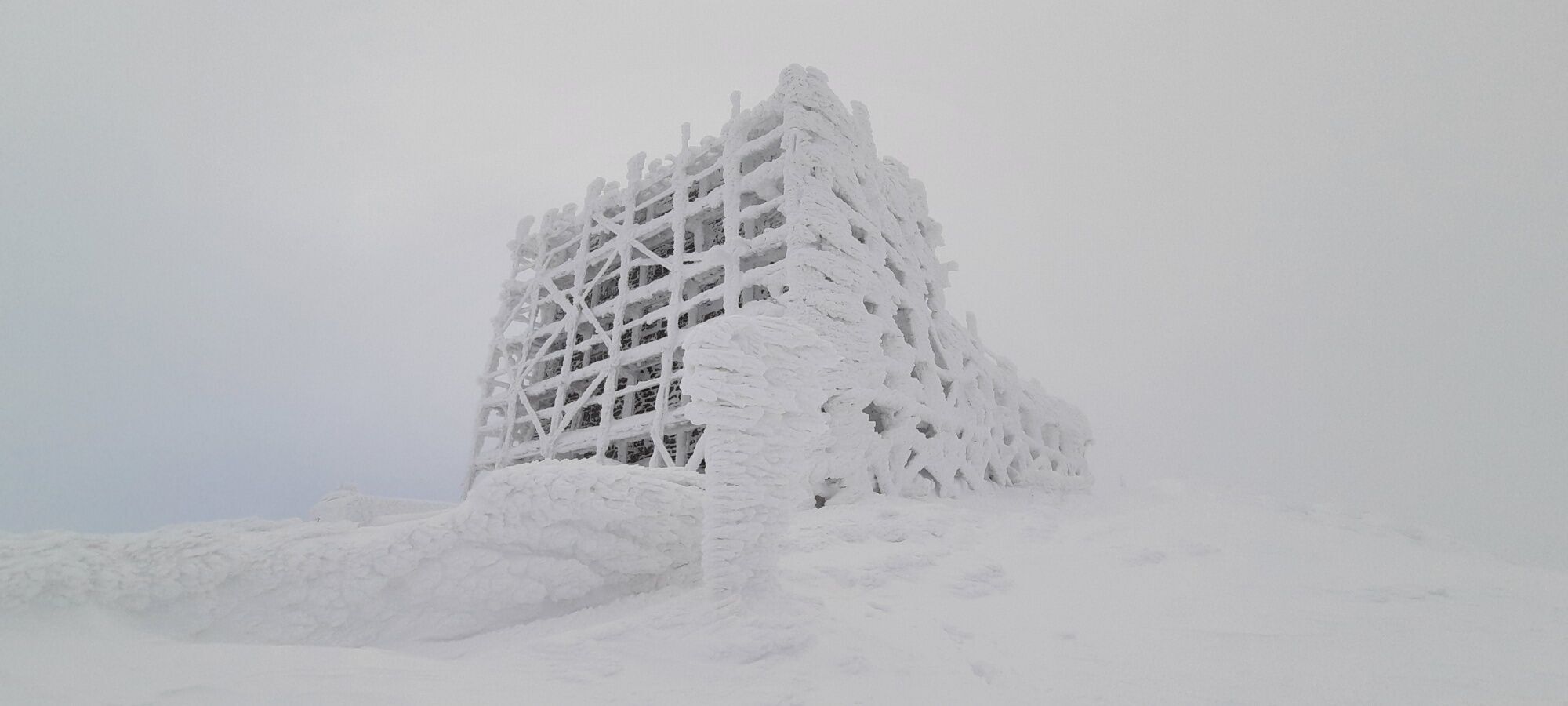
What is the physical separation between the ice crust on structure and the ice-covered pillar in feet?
2.47

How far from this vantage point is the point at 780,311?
1459 centimetres

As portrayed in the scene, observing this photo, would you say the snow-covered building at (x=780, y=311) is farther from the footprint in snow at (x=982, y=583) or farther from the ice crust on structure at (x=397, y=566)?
the ice crust on structure at (x=397, y=566)

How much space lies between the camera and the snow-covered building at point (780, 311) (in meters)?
14.7

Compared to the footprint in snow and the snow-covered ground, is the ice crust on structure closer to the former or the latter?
the snow-covered ground

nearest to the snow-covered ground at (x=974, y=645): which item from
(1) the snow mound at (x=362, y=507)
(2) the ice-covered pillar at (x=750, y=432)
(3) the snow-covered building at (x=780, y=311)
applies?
(2) the ice-covered pillar at (x=750, y=432)

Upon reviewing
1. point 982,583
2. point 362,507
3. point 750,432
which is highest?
point 750,432

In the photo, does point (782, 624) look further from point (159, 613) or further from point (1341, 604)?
point (1341, 604)

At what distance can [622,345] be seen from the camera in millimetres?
22109

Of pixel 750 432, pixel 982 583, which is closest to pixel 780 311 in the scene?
pixel 982 583

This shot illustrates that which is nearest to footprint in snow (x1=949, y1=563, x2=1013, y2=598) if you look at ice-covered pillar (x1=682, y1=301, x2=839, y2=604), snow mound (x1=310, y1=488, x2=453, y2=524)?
ice-covered pillar (x1=682, y1=301, x2=839, y2=604)

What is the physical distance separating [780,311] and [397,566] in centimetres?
1010

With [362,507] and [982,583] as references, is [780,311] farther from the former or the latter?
[362,507]

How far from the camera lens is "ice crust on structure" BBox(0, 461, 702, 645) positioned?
452cm

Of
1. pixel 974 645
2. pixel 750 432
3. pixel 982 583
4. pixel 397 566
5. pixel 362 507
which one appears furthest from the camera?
pixel 362 507
